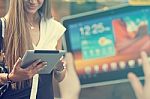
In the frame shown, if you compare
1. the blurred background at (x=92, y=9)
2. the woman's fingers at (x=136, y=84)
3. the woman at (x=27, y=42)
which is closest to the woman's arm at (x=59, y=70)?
the woman at (x=27, y=42)

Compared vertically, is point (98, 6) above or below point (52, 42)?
above

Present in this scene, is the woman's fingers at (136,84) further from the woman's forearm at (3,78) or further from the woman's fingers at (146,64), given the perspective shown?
the woman's forearm at (3,78)

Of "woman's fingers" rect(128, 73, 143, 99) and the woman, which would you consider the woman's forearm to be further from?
"woman's fingers" rect(128, 73, 143, 99)

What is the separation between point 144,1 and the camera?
9.69 ft

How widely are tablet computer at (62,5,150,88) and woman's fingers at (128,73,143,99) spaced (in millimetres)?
38

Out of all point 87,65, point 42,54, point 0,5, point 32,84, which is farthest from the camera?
point 87,65

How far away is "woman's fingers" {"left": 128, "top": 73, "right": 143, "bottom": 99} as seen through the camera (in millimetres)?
2936

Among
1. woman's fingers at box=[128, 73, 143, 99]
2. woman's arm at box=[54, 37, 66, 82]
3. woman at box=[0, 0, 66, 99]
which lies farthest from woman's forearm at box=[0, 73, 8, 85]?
woman's fingers at box=[128, 73, 143, 99]

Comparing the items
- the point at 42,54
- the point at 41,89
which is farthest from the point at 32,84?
the point at 42,54

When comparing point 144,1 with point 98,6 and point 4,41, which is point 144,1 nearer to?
point 98,6

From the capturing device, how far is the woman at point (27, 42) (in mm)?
1357

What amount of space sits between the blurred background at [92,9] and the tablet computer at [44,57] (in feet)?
4.54

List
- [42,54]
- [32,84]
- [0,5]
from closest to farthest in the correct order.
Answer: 1. [42,54]
2. [32,84]
3. [0,5]

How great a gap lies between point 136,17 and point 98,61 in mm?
461
